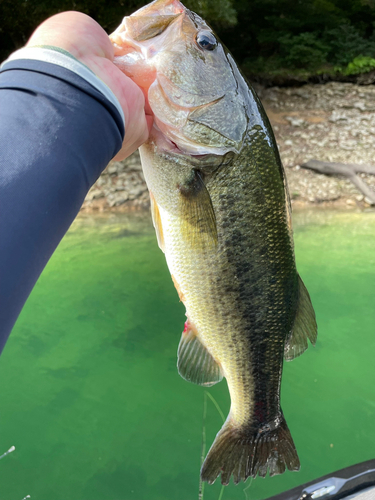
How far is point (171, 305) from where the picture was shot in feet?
11.9

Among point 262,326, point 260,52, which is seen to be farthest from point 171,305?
point 260,52

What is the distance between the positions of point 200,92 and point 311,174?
5.74 metres

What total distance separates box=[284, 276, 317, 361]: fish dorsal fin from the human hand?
688mm

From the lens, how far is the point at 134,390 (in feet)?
9.40

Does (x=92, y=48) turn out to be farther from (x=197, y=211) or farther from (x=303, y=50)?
(x=303, y=50)

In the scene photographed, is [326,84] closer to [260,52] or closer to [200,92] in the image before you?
[260,52]

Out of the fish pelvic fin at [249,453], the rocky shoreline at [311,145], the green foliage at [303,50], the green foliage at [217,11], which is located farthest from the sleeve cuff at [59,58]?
the green foliage at [303,50]

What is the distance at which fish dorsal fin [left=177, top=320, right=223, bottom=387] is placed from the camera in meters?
1.17

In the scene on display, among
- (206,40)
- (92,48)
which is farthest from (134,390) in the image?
(92,48)

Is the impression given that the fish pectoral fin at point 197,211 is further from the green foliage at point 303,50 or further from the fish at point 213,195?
the green foliage at point 303,50

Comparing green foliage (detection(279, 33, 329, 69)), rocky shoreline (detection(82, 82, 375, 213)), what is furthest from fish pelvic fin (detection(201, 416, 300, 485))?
green foliage (detection(279, 33, 329, 69))

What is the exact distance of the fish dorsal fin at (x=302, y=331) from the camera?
47.5 inches

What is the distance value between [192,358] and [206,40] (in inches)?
31.9

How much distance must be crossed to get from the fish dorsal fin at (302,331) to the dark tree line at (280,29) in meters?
7.30
